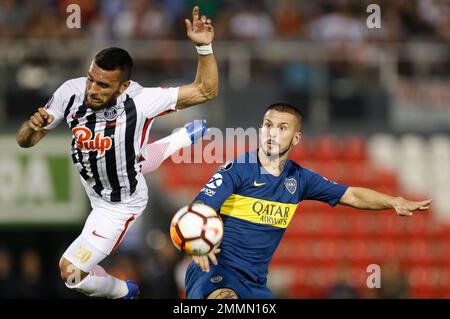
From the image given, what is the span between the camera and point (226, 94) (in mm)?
17297

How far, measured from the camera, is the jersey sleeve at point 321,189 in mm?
9195

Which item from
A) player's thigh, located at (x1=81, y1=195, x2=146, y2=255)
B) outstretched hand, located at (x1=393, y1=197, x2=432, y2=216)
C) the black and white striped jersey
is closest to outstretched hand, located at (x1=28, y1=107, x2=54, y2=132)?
the black and white striped jersey

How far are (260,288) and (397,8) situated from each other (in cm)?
1134

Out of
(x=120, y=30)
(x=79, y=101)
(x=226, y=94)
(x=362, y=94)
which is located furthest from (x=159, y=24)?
(x=79, y=101)

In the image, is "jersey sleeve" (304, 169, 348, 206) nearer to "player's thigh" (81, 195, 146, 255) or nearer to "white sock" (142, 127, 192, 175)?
"white sock" (142, 127, 192, 175)

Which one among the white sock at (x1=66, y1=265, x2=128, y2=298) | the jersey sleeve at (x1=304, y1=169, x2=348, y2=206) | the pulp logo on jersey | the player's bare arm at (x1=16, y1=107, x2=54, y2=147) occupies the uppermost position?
the player's bare arm at (x1=16, y1=107, x2=54, y2=147)

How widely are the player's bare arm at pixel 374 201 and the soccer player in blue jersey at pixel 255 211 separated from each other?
11mm

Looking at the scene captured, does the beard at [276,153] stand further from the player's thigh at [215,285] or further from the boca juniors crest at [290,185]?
the player's thigh at [215,285]

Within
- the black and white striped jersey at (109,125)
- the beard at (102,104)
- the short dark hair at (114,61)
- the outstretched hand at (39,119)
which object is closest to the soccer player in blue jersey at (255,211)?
the black and white striped jersey at (109,125)

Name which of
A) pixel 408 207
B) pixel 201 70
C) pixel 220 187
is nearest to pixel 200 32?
pixel 201 70

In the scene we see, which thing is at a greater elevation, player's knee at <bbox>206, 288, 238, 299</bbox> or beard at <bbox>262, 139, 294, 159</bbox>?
beard at <bbox>262, 139, 294, 159</bbox>

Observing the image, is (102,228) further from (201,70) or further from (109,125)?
(201,70)

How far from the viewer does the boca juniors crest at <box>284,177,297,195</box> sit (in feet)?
29.6

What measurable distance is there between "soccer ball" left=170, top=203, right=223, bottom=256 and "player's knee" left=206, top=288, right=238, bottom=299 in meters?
0.57
